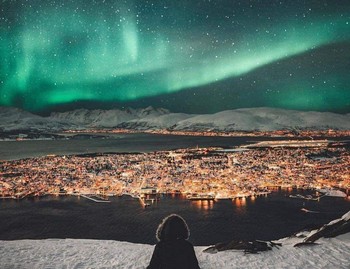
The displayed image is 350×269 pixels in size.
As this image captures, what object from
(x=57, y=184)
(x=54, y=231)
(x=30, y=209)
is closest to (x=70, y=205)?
(x=30, y=209)

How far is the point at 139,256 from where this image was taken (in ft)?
36.3

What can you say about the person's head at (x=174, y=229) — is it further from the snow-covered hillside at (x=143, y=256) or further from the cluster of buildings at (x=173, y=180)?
the cluster of buildings at (x=173, y=180)

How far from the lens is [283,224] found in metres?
33.5

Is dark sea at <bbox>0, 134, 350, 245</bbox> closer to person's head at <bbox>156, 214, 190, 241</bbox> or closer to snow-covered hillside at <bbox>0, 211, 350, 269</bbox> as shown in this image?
snow-covered hillside at <bbox>0, 211, 350, 269</bbox>

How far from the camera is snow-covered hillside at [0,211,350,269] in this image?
966 cm

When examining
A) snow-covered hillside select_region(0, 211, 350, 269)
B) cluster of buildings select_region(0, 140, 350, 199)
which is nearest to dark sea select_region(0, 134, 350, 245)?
cluster of buildings select_region(0, 140, 350, 199)

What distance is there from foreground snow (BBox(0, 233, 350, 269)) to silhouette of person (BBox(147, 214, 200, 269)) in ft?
19.5

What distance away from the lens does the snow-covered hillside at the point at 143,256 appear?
9.66 m

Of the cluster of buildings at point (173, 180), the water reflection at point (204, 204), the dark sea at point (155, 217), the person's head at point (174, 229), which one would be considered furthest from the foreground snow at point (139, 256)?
the cluster of buildings at point (173, 180)

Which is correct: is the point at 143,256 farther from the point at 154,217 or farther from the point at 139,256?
the point at 154,217

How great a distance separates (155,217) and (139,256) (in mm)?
25745

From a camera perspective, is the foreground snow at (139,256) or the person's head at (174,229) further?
the foreground snow at (139,256)

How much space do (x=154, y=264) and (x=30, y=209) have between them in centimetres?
4259

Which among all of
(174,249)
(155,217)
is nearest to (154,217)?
(155,217)
